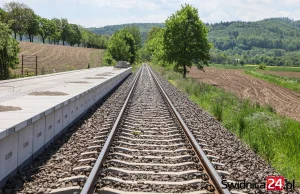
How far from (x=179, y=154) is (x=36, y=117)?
3.36m

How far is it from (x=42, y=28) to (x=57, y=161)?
152221mm

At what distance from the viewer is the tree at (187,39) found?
1825 inches

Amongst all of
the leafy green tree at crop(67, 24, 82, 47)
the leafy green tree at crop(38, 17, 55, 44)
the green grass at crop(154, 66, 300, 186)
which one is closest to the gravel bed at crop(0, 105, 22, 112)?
the green grass at crop(154, 66, 300, 186)

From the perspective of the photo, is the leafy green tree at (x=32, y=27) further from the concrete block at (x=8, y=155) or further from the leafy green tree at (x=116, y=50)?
the concrete block at (x=8, y=155)

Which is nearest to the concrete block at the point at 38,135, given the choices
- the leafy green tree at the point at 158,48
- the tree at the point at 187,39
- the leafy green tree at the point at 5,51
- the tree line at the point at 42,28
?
the leafy green tree at the point at 5,51

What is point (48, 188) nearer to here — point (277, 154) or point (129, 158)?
point (129, 158)

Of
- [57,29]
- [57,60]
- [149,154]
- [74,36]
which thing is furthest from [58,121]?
[74,36]

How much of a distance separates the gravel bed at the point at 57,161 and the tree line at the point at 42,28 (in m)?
95.4

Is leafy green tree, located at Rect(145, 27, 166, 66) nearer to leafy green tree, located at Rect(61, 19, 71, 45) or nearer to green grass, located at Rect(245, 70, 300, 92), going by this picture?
green grass, located at Rect(245, 70, 300, 92)

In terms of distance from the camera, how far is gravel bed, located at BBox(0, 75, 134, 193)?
19.4 feet

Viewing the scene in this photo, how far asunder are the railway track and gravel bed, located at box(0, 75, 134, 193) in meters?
0.23

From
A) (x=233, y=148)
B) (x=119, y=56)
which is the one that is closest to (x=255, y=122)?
(x=233, y=148)

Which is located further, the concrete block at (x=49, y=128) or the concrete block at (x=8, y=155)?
the concrete block at (x=49, y=128)

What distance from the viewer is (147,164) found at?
7.09m
